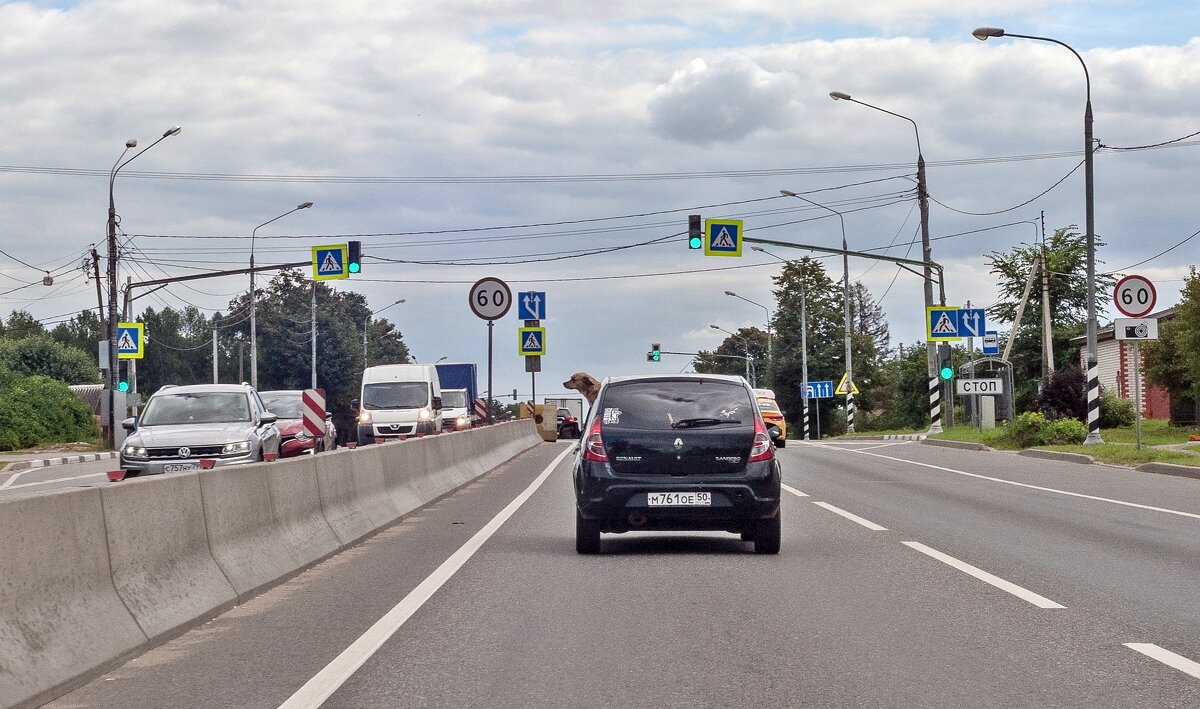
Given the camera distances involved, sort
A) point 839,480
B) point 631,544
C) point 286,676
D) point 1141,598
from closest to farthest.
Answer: point 286,676, point 1141,598, point 631,544, point 839,480

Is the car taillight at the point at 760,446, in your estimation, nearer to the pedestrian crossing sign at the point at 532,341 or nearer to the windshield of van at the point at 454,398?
the pedestrian crossing sign at the point at 532,341

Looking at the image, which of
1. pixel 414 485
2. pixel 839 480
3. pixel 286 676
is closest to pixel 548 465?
pixel 839 480

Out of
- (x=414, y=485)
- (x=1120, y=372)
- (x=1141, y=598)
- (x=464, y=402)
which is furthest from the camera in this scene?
(x=1120, y=372)

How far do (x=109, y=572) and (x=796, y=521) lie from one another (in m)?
8.85

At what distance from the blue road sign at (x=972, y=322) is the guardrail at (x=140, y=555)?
96.5ft

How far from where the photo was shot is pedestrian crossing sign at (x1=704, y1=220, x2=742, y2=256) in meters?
38.9

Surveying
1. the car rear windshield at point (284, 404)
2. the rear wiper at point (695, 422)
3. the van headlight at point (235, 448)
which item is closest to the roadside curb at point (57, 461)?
the car rear windshield at point (284, 404)

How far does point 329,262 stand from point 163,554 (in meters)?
33.9

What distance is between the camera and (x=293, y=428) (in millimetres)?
29125

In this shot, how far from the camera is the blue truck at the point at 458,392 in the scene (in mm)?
48500

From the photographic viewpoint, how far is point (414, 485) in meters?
17.9

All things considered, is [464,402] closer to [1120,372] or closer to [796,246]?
[796,246]

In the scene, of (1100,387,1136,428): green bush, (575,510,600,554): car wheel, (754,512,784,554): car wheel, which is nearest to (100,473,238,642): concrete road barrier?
(575,510,600,554): car wheel

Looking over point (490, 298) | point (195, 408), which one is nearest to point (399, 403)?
point (490, 298)
